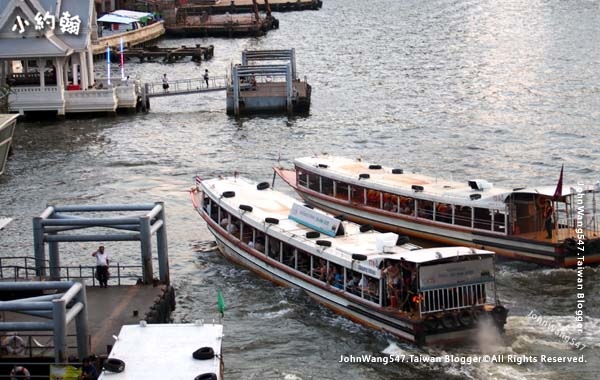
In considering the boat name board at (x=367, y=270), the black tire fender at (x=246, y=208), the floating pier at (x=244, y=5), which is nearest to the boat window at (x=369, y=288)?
the boat name board at (x=367, y=270)

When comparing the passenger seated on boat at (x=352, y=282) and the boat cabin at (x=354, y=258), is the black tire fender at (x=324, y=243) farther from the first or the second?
the passenger seated on boat at (x=352, y=282)

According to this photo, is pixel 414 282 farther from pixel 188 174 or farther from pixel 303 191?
pixel 188 174

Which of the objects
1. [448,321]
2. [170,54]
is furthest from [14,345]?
[170,54]

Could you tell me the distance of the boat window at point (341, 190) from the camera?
46.2 metres

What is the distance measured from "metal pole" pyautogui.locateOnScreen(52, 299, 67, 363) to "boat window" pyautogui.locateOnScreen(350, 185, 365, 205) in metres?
19.4

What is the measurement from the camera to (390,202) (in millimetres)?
44312

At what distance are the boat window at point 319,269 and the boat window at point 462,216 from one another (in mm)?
7140

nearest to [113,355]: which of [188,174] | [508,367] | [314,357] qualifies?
[314,357]

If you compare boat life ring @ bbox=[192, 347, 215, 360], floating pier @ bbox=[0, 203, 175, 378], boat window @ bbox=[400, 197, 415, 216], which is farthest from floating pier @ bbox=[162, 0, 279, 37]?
boat life ring @ bbox=[192, 347, 215, 360]

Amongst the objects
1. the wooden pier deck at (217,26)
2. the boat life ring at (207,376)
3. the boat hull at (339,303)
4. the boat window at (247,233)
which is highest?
the wooden pier deck at (217,26)

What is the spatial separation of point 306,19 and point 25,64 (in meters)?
81.7

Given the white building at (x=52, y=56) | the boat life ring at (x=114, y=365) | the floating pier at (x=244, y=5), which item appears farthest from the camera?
the floating pier at (x=244, y=5)

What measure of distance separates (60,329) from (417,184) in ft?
64.6

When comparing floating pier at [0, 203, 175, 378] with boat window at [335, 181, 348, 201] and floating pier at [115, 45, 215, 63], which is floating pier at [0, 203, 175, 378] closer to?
boat window at [335, 181, 348, 201]
